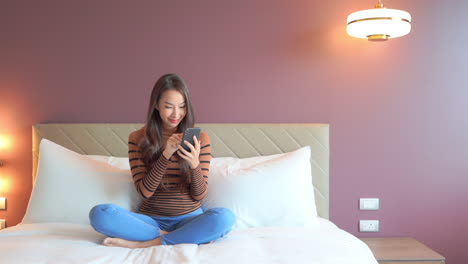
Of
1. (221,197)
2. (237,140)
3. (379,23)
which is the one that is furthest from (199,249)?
(379,23)

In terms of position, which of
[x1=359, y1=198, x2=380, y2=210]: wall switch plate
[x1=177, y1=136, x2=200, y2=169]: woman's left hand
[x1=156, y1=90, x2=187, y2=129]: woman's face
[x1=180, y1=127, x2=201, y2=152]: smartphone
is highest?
[x1=156, y1=90, x2=187, y2=129]: woman's face

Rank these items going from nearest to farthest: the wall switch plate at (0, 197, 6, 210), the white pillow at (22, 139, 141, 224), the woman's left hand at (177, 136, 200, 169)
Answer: the woman's left hand at (177, 136, 200, 169) → the white pillow at (22, 139, 141, 224) → the wall switch plate at (0, 197, 6, 210)

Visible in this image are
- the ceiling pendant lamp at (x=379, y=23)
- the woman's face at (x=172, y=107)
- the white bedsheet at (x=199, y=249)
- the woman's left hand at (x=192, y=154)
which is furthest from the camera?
the ceiling pendant lamp at (x=379, y=23)

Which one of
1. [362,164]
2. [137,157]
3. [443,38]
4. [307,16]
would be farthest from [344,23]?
[137,157]

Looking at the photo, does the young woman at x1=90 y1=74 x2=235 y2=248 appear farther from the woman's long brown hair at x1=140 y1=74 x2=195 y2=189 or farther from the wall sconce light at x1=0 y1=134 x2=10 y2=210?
the wall sconce light at x1=0 y1=134 x2=10 y2=210

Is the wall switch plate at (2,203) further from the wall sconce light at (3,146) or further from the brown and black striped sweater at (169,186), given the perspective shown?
the brown and black striped sweater at (169,186)

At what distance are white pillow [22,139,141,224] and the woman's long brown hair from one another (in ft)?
0.87

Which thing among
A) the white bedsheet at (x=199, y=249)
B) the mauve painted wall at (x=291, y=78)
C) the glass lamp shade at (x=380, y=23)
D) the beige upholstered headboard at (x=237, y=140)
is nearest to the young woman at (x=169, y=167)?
the white bedsheet at (x=199, y=249)

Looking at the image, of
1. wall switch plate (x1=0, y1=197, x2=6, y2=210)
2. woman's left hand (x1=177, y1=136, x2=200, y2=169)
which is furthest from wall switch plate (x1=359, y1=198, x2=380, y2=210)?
wall switch plate (x1=0, y1=197, x2=6, y2=210)

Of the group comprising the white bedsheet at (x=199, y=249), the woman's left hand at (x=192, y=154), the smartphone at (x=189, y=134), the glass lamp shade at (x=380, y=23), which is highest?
the glass lamp shade at (x=380, y=23)

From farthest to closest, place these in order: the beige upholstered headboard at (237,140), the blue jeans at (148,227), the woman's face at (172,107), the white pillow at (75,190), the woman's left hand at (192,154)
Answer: the beige upholstered headboard at (237,140)
the white pillow at (75,190)
the woman's face at (172,107)
the woman's left hand at (192,154)
the blue jeans at (148,227)

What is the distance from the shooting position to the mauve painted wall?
3.13 metres

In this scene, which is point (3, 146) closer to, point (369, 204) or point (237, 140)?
point (237, 140)

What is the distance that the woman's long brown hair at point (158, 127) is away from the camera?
95.5 inches
